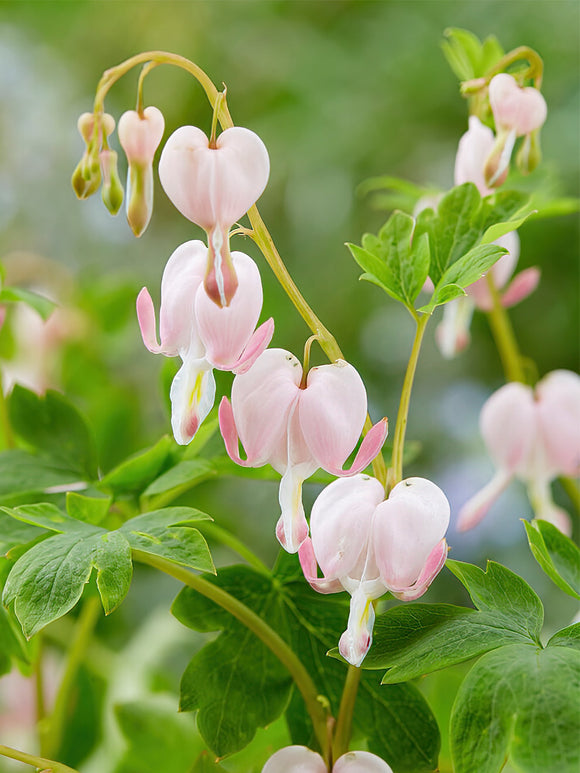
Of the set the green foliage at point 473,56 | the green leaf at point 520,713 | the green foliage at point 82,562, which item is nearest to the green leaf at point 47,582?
the green foliage at point 82,562

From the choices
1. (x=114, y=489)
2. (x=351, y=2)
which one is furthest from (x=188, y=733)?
(x=351, y=2)

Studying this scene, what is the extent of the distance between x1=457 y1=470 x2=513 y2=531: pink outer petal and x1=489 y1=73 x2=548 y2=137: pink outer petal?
0.28 metres

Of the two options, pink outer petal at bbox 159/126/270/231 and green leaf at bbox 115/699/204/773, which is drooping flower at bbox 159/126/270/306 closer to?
pink outer petal at bbox 159/126/270/231

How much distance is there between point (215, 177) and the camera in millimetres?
416

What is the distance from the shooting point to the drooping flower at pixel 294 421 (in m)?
0.43

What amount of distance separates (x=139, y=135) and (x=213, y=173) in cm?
7

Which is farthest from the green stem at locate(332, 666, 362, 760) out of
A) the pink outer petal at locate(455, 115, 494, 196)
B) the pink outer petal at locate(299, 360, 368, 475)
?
the pink outer petal at locate(455, 115, 494, 196)

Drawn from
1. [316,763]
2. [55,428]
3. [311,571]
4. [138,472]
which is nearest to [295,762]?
[316,763]

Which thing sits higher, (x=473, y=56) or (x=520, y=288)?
(x=473, y=56)

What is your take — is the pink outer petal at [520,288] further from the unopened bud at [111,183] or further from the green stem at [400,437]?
the unopened bud at [111,183]

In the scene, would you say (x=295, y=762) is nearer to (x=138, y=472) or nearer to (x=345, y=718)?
(x=345, y=718)

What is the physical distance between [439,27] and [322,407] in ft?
6.01

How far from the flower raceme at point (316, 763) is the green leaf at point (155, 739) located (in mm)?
294

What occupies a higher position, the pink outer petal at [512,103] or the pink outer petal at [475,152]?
the pink outer petal at [512,103]
